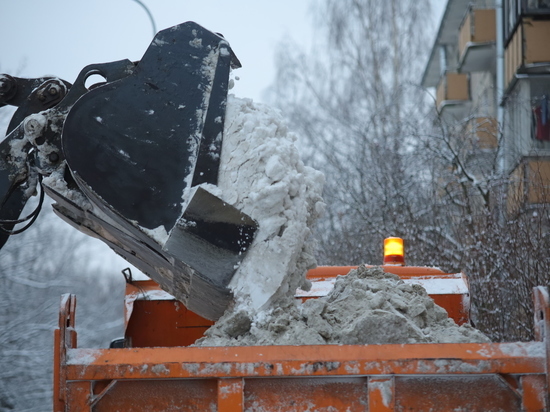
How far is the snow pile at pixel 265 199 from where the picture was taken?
2783 millimetres

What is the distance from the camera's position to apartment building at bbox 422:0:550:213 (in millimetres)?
7915

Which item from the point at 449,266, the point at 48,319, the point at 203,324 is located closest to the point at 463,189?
the point at 449,266

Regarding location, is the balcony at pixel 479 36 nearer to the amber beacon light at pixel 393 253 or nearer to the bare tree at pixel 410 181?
the bare tree at pixel 410 181

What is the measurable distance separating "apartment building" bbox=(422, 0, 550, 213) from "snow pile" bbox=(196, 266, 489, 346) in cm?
322

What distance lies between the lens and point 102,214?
2982 millimetres

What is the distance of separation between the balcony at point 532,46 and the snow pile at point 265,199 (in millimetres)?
10211

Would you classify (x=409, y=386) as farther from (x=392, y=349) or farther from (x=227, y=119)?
(x=227, y=119)

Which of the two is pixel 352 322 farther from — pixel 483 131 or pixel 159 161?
pixel 483 131

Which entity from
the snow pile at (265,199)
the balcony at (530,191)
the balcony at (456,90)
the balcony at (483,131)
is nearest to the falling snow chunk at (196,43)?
the snow pile at (265,199)

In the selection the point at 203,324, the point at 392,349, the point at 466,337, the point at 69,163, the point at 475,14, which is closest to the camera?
the point at 392,349

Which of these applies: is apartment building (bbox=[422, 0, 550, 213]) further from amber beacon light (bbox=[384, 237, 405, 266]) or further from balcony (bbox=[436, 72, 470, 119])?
amber beacon light (bbox=[384, 237, 405, 266])

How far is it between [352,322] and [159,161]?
0.96 m

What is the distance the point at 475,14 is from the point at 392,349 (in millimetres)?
14224

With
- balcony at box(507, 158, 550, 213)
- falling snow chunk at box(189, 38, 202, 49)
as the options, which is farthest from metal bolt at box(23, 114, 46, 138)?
balcony at box(507, 158, 550, 213)
